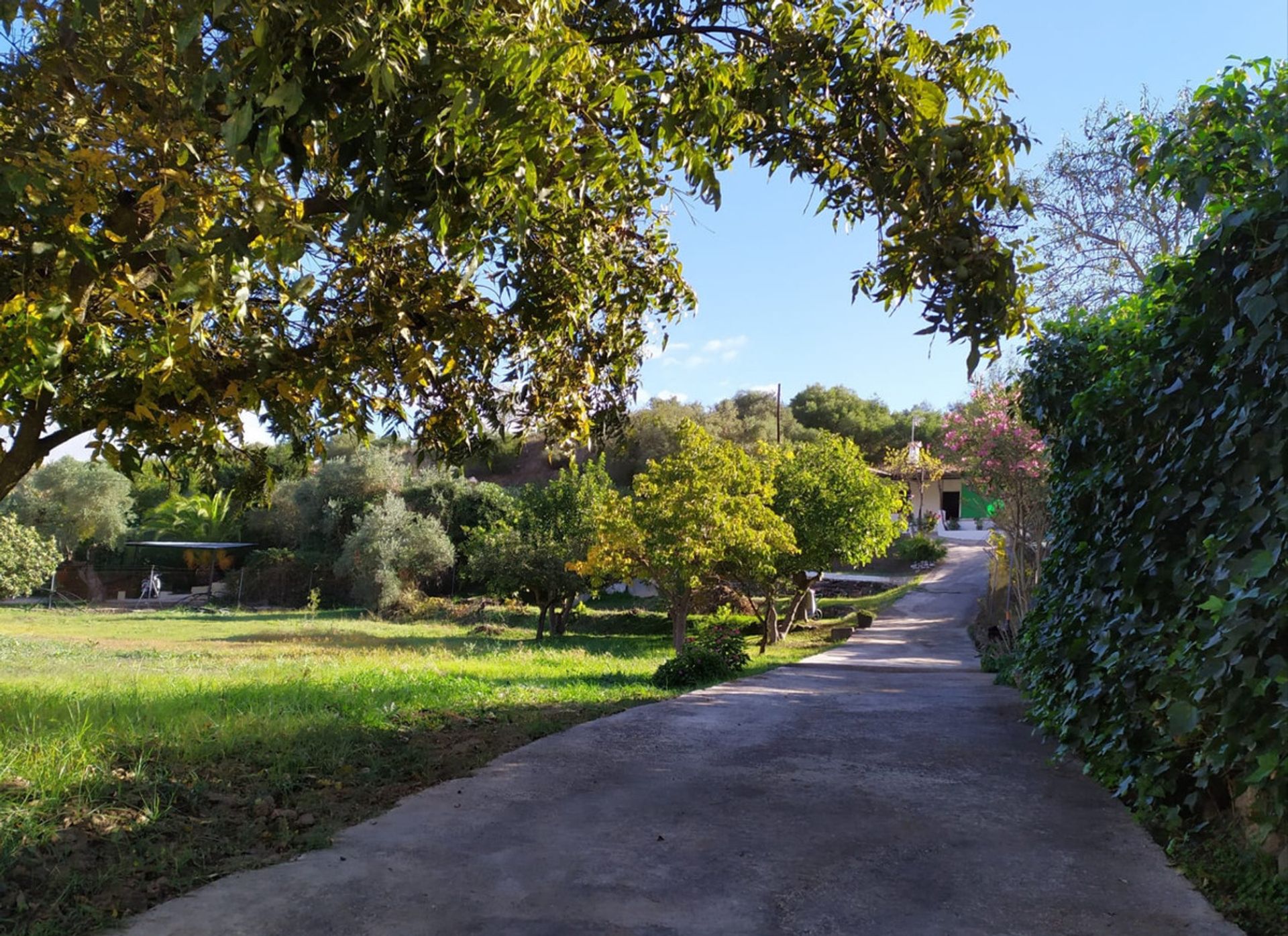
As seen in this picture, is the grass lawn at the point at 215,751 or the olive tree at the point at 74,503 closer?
the grass lawn at the point at 215,751

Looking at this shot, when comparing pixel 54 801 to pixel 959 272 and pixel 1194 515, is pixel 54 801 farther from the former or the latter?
pixel 1194 515

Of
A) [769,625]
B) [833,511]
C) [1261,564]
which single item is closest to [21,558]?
[769,625]

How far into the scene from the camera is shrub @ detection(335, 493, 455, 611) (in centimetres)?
3064

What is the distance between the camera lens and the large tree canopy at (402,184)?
133 inches

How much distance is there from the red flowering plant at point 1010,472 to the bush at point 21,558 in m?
24.9

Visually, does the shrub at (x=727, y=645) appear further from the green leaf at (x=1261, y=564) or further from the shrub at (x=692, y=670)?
the green leaf at (x=1261, y=564)

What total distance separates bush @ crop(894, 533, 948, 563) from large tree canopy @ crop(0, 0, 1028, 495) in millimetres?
29425

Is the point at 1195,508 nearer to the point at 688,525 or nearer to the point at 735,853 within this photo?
the point at 735,853

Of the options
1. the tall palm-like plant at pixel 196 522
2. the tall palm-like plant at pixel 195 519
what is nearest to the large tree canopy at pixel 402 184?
the tall palm-like plant at pixel 196 522

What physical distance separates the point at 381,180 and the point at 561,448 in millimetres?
3914

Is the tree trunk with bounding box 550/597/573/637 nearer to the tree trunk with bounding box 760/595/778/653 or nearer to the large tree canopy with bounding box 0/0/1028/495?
the tree trunk with bounding box 760/595/778/653

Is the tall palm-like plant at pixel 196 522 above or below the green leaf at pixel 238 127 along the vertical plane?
below

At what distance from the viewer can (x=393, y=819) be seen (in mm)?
4289

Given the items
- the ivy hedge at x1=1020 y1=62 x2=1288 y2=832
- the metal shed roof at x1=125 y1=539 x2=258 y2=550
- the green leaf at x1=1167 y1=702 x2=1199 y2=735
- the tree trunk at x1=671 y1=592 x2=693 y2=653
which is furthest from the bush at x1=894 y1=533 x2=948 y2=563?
the green leaf at x1=1167 y1=702 x2=1199 y2=735
